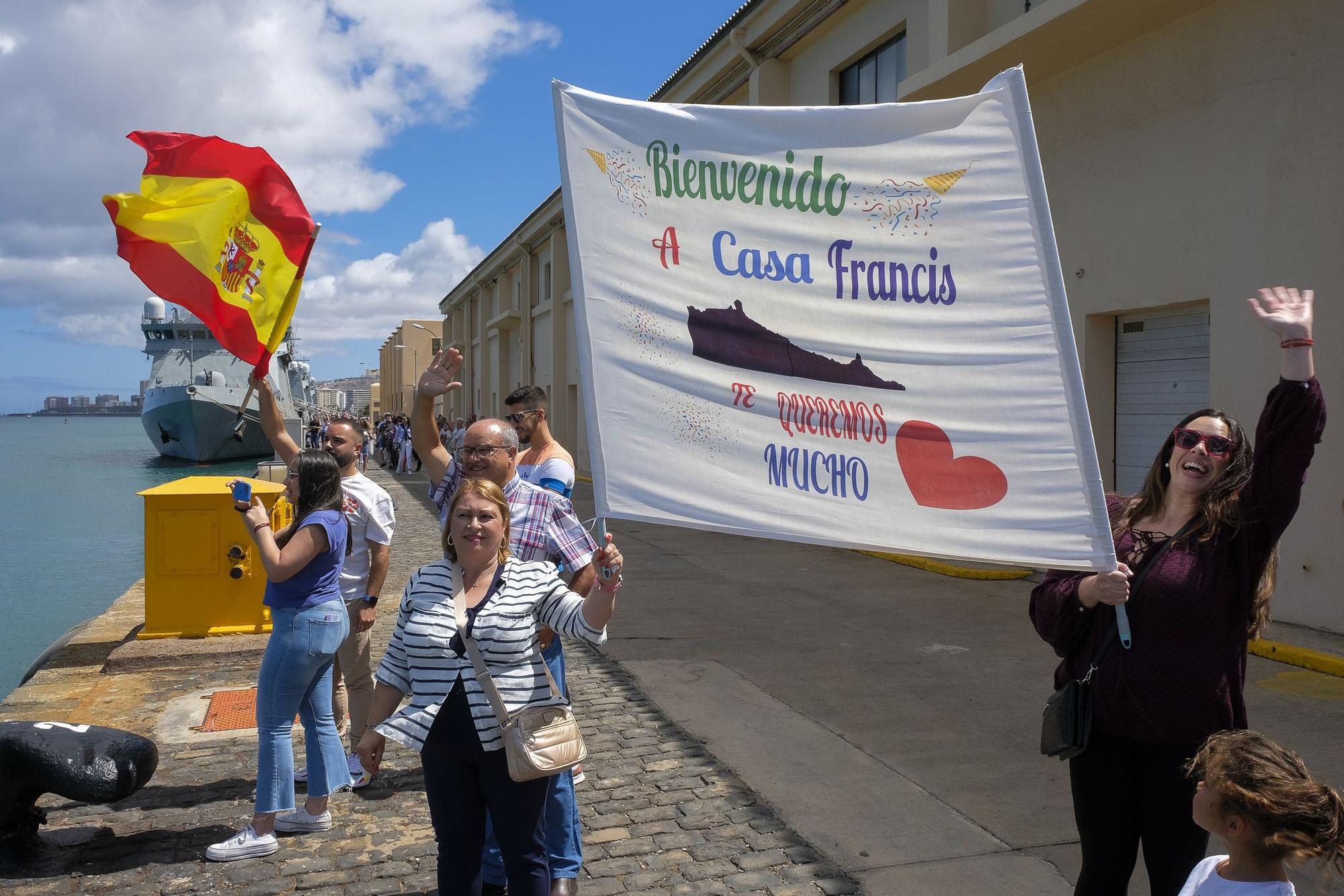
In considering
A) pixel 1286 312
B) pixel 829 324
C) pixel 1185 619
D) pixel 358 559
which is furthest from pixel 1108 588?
pixel 358 559

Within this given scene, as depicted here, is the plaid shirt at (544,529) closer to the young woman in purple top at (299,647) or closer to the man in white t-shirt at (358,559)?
the young woman in purple top at (299,647)

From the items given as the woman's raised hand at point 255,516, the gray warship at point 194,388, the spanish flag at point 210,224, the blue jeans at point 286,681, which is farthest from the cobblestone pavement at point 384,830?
the gray warship at point 194,388

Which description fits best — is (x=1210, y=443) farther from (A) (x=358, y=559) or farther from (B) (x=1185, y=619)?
(A) (x=358, y=559)

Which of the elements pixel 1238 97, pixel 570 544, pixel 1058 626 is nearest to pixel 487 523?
pixel 570 544

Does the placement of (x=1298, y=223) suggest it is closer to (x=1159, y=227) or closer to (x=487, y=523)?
(x=1159, y=227)

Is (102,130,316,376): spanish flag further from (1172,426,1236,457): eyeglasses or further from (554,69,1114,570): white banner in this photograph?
(1172,426,1236,457): eyeglasses

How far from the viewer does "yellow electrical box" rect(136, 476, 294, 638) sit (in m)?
7.61

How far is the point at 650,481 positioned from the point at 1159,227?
8702mm

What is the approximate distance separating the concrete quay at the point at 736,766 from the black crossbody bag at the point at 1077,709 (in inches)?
56.6

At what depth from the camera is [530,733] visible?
114 inches

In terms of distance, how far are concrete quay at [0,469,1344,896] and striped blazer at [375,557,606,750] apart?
127 cm

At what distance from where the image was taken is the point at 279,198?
5266mm

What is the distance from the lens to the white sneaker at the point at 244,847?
4.04m

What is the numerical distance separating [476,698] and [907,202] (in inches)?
74.0
